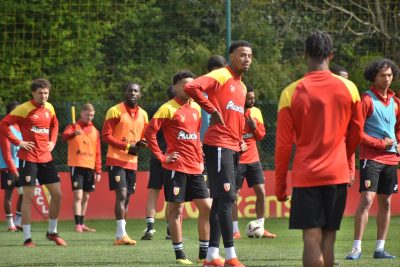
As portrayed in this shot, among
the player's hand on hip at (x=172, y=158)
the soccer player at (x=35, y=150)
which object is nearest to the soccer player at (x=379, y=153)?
the player's hand on hip at (x=172, y=158)

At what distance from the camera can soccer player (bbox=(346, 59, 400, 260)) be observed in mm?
11453

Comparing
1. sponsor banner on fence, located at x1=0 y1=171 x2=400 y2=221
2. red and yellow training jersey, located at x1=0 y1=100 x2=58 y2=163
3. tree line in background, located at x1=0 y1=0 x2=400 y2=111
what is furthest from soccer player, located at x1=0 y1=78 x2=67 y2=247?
tree line in background, located at x1=0 y1=0 x2=400 y2=111

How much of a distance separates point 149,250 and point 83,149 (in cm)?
598

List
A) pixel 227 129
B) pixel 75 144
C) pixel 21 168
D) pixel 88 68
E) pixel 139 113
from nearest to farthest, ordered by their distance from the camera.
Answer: pixel 227 129, pixel 21 168, pixel 139 113, pixel 75 144, pixel 88 68

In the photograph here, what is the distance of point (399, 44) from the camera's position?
2250 cm

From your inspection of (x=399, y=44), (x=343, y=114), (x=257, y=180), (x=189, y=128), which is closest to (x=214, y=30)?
(x=399, y=44)

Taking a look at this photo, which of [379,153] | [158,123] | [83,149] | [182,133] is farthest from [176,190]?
[83,149]

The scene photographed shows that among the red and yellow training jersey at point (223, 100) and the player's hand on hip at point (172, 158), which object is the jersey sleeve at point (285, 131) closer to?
the red and yellow training jersey at point (223, 100)

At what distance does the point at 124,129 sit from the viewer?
15.3 metres

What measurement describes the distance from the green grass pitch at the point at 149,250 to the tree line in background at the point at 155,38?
22.2 ft

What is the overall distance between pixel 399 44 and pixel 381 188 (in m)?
11.3

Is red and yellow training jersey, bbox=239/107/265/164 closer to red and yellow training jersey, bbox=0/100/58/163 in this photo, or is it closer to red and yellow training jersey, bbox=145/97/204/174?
red and yellow training jersey, bbox=0/100/58/163

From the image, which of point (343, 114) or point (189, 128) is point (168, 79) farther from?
point (343, 114)

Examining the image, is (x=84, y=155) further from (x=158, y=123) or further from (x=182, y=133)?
(x=182, y=133)
